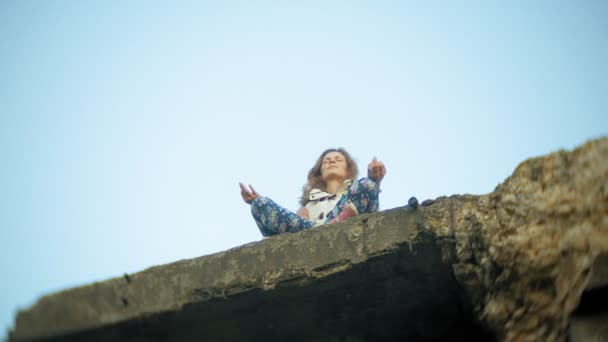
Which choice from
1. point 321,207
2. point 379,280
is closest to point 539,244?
point 379,280

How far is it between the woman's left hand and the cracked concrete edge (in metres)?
1.51

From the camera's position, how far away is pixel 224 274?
3.28m

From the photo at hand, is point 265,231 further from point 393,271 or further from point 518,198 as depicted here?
point 518,198

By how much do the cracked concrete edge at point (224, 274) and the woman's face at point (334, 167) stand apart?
2832 millimetres

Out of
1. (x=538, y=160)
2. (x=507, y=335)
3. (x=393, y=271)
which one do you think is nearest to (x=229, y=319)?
(x=393, y=271)

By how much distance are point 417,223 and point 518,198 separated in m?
0.43

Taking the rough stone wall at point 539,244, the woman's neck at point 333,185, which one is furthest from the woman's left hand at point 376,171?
the rough stone wall at point 539,244

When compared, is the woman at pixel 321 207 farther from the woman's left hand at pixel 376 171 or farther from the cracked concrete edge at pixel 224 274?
the cracked concrete edge at pixel 224 274

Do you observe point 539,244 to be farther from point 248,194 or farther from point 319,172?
point 319,172

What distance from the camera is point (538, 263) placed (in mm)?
2811

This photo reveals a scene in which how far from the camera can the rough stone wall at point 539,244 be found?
9.03 feet

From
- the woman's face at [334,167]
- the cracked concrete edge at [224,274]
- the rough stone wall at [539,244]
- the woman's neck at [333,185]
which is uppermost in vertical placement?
the woman's face at [334,167]

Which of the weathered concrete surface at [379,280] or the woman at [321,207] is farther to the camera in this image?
the woman at [321,207]

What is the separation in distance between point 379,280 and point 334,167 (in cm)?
297
